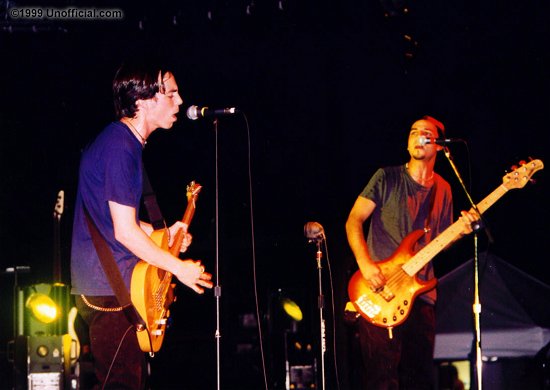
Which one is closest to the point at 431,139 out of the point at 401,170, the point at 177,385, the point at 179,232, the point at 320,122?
the point at 401,170

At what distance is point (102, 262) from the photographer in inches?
125

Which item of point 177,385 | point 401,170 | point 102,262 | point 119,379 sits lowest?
point 177,385

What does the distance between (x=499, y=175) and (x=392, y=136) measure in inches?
43.7

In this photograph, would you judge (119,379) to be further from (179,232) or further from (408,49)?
(408,49)

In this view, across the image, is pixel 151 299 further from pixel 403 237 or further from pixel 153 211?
pixel 403 237

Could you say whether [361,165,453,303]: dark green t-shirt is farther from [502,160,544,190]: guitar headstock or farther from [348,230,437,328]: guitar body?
[502,160,544,190]: guitar headstock

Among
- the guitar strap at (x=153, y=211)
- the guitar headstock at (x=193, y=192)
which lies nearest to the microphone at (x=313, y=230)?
the guitar headstock at (x=193, y=192)

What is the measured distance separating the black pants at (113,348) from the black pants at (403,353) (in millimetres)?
2315

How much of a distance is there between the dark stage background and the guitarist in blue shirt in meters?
3.67

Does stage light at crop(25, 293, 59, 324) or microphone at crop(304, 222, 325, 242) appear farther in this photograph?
stage light at crop(25, 293, 59, 324)

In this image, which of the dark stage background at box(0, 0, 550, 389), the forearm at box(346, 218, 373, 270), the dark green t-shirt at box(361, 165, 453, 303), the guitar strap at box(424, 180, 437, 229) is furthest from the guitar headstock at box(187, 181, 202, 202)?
the dark stage background at box(0, 0, 550, 389)

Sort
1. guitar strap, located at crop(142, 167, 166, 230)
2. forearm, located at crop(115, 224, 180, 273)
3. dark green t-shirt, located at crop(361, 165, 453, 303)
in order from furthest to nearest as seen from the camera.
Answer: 1. dark green t-shirt, located at crop(361, 165, 453, 303)
2. guitar strap, located at crop(142, 167, 166, 230)
3. forearm, located at crop(115, 224, 180, 273)

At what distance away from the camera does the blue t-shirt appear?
316 cm

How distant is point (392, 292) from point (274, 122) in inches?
126
